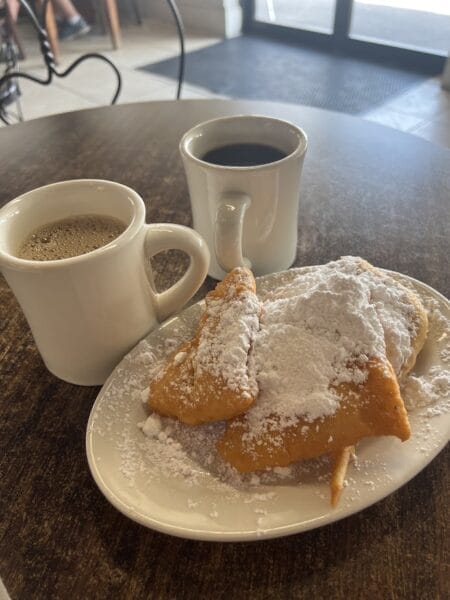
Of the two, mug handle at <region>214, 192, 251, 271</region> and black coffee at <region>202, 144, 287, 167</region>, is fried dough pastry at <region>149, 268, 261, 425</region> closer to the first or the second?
mug handle at <region>214, 192, 251, 271</region>

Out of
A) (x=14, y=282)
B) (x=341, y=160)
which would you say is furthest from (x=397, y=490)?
(x=341, y=160)

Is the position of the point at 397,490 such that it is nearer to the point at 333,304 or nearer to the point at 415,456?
the point at 415,456

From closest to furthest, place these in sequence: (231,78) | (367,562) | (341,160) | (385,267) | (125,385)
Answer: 1. (367,562)
2. (125,385)
3. (385,267)
4. (341,160)
5. (231,78)

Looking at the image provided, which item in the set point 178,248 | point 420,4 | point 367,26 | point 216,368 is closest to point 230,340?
point 216,368

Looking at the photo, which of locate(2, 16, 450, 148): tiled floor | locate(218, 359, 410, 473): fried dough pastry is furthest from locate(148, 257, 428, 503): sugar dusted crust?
locate(2, 16, 450, 148): tiled floor

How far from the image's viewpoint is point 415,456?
43cm

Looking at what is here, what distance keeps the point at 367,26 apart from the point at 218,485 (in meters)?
3.57

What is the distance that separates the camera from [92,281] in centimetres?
49

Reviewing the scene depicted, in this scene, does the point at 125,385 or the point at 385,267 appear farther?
the point at 385,267

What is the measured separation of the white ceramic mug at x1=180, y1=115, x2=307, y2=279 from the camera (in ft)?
1.99

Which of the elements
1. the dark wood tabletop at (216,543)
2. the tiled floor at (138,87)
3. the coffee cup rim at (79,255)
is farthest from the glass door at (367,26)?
the coffee cup rim at (79,255)

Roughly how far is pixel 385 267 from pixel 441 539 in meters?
0.37

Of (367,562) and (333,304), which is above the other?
(333,304)

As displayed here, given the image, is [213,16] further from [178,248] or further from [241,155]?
[178,248]
